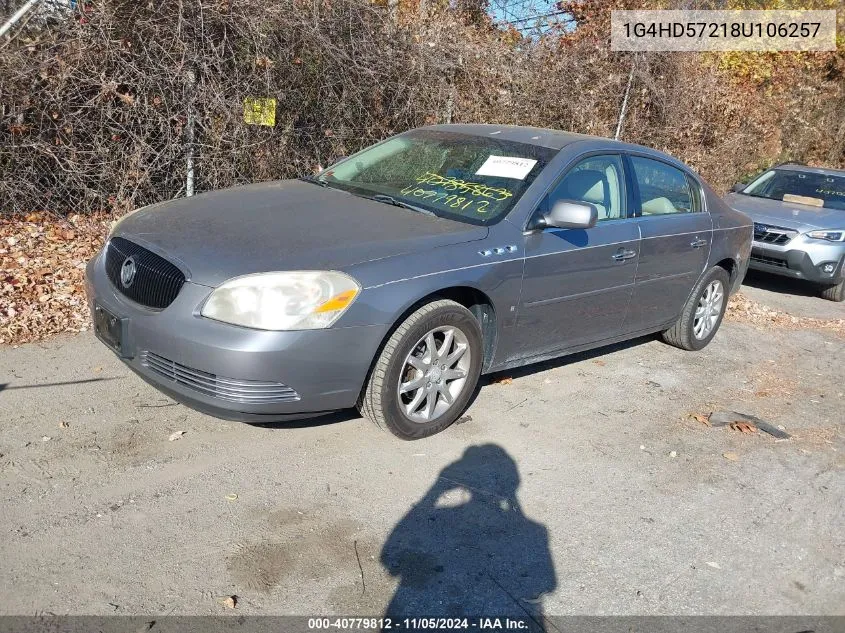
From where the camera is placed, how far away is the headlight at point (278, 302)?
353cm

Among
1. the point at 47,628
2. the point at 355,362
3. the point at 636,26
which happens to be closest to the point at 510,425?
the point at 355,362

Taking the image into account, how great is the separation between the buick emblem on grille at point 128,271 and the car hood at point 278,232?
0.12 metres

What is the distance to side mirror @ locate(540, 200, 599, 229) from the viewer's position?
14.4 ft

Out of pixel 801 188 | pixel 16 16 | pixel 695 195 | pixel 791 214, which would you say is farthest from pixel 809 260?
pixel 16 16

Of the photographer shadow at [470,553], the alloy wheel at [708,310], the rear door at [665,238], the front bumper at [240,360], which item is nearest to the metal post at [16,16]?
the front bumper at [240,360]

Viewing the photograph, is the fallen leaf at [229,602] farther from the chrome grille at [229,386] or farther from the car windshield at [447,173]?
the car windshield at [447,173]

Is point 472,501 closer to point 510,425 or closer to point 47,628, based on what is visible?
point 510,425

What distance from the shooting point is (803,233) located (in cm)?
880

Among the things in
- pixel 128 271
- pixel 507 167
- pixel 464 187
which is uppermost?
pixel 507 167

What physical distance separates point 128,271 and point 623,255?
303 centimetres

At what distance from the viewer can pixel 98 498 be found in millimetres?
3416

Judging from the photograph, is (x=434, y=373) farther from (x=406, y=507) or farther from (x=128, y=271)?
(x=128, y=271)

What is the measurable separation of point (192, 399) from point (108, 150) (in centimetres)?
396

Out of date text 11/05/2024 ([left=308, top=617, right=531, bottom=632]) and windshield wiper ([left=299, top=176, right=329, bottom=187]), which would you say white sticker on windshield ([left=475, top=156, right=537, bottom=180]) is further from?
date text 11/05/2024 ([left=308, top=617, right=531, bottom=632])
